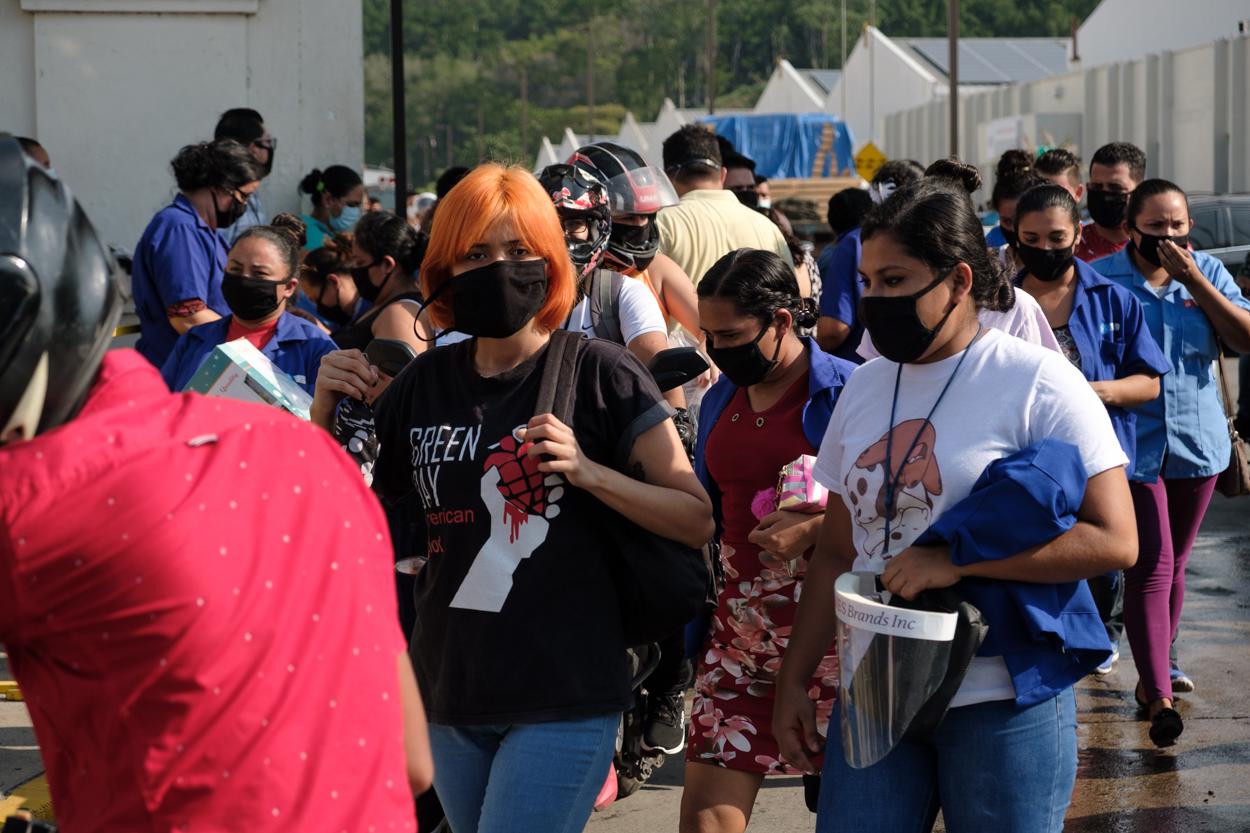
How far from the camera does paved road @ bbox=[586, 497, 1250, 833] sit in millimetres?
5406

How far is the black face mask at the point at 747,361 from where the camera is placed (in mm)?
4281

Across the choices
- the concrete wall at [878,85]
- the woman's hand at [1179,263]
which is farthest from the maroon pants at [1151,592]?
the concrete wall at [878,85]

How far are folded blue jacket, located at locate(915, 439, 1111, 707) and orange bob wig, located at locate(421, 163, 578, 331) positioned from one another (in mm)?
921

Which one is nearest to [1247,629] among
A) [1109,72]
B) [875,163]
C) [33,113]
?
[33,113]

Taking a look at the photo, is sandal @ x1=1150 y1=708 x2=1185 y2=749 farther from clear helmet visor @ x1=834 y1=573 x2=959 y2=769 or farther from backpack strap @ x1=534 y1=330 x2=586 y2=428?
backpack strap @ x1=534 y1=330 x2=586 y2=428

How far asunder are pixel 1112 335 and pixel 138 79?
7346 millimetres

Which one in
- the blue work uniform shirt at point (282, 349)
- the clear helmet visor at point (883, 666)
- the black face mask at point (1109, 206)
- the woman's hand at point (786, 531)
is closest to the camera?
the clear helmet visor at point (883, 666)

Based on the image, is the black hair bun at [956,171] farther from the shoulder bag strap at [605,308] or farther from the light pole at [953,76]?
the light pole at [953,76]

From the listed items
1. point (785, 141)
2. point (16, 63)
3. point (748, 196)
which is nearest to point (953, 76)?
point (785, 141)

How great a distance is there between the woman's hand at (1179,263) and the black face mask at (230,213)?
398 centimetres

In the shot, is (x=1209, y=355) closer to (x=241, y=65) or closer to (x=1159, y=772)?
(x=1159, y=772)

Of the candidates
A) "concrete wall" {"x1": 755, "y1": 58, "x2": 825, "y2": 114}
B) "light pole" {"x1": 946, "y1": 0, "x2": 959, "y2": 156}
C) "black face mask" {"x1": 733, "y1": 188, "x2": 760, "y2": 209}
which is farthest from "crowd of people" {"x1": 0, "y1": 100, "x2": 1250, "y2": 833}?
"concrete wall" {"x1": 755, "y1": 58, "x2": 825, "y2": 114}

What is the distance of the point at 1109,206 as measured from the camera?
23.5 feet

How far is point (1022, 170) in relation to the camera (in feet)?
24.9
